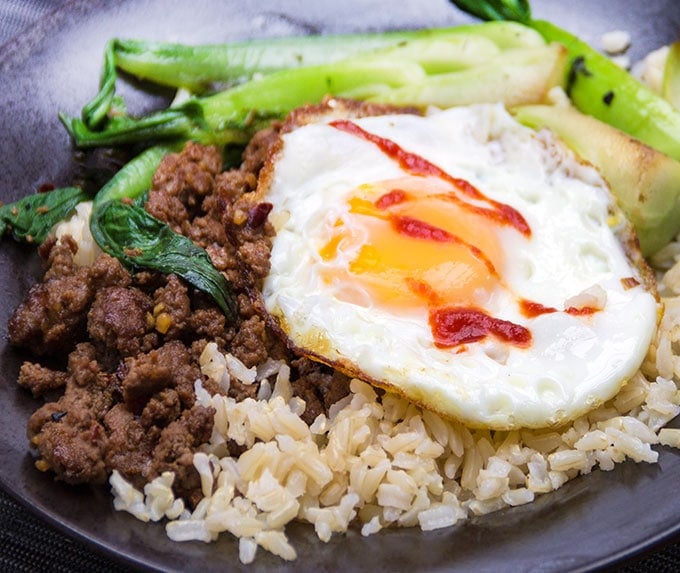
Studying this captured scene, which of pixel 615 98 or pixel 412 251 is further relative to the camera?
pixel 615 98

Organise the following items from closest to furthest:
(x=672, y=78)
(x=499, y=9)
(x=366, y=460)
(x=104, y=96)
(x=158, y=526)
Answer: (x=158, y=526), (x=366, y=460), (x=104, y=96), (x=672, y=78), (x=499, y=9)

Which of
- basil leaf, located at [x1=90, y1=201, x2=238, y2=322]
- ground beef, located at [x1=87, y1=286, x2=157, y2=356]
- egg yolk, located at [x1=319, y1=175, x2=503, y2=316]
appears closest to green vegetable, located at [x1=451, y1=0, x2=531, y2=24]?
egg yolk, located at [x1=319, y1=175, x2=503, y2=316]

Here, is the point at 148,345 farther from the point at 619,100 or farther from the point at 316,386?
the point at 619,100

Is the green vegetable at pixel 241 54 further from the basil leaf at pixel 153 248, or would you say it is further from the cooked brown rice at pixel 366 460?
the cooked brown rice at pixel 366 460

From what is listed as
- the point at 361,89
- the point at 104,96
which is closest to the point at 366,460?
the point at 361,89

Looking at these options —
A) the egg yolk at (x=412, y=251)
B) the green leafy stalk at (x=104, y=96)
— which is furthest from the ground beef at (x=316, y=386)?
the green leafy stalk at (x=104, y=96)

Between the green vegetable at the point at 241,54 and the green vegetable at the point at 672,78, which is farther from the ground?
the green vegetable at the point at 672,78

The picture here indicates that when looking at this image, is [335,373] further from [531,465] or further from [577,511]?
[577,511]
